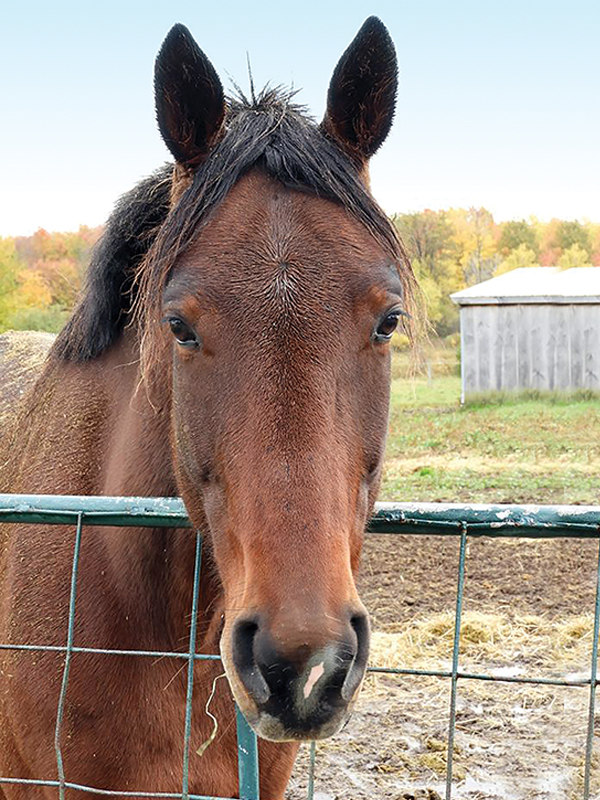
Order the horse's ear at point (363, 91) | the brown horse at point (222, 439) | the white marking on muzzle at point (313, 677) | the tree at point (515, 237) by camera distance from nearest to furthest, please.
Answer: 1. the white marking on muzzle at point (313, 677)
2. the brown horse at point (222, 439)
3. the horse's ear at point (363, 91)
4. the tree at point (515, 237)

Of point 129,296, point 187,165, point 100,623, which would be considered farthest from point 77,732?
point 187,165

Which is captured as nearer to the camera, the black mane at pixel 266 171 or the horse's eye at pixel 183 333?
the horse's eye at pixel 183 333

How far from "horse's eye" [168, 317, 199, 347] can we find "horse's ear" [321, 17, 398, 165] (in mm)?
730

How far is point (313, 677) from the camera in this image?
1.43 meters

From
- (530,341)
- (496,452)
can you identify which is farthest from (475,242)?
(496,452)

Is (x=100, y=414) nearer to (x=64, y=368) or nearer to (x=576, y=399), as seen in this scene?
(x=64, y=368)

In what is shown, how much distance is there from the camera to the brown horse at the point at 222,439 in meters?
1.54

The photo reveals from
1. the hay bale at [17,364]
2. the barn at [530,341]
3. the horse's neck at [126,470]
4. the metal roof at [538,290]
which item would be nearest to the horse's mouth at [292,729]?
the horse's neck at [126,470]

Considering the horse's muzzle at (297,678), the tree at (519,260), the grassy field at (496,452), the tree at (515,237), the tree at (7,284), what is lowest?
the grassy field at (496,452)

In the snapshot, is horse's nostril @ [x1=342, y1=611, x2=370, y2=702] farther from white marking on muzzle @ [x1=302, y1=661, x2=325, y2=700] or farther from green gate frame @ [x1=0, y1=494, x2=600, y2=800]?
green gate frame @ [x1=0, y1=494, x2=600, y2=800]

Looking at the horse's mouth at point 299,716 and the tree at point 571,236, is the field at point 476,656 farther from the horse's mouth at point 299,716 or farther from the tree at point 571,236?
the tree at point 571,236

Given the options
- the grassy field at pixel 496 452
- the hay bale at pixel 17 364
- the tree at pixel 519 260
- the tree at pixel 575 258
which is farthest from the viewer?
the tree at pixel 575 258

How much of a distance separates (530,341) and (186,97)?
776 inches

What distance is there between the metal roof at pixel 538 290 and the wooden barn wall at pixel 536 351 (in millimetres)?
214
